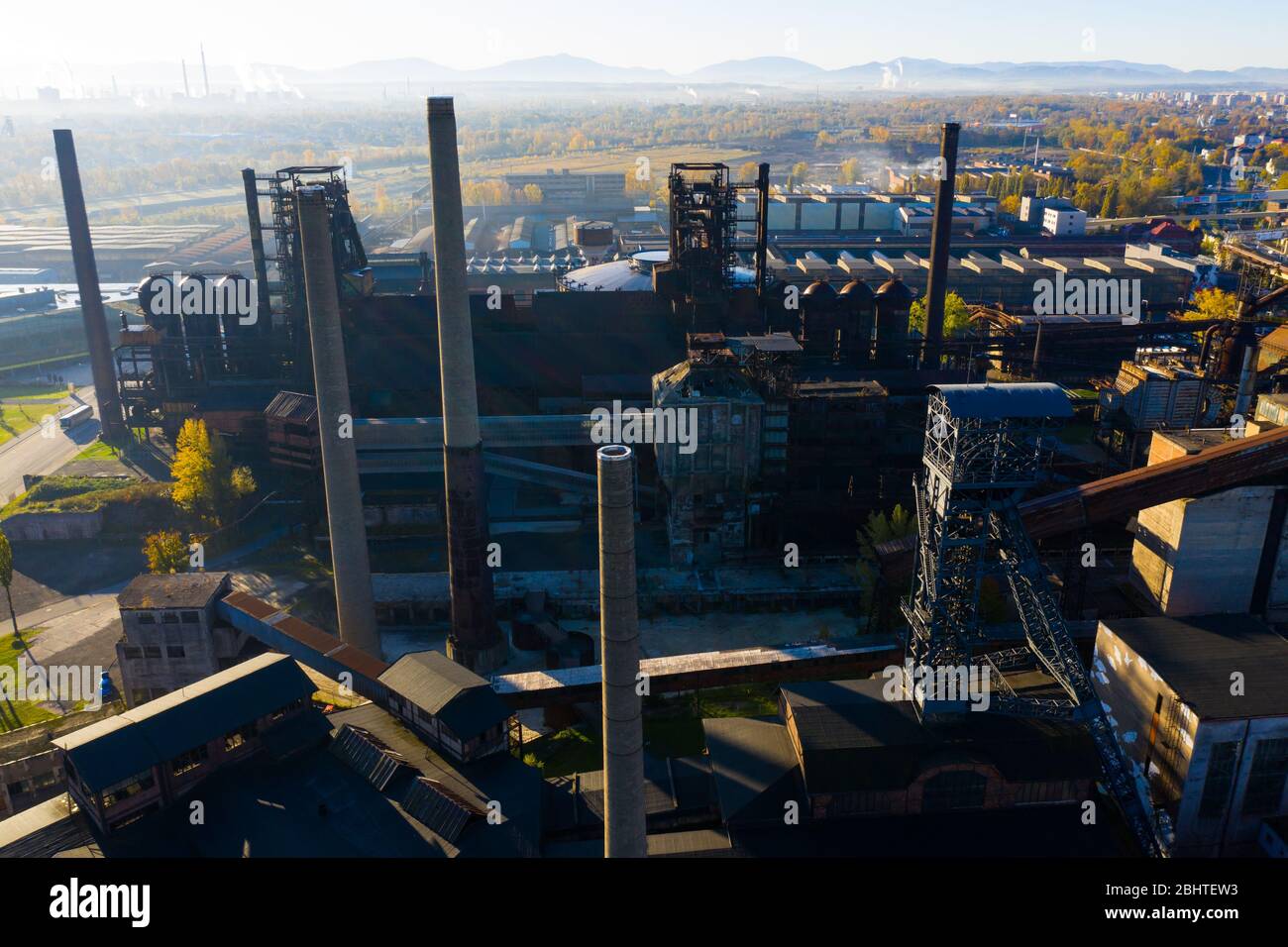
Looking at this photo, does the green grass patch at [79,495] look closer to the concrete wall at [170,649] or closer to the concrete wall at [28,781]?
the concrete wall at [170,649]

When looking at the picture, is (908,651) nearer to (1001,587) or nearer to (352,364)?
(1001,587)

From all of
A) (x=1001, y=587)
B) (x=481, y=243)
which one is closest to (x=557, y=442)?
(x=1001, y=587)

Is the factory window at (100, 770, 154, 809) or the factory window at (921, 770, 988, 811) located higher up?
the factory window at (100, 770, 154, 809)

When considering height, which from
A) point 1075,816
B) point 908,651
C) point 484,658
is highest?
point 908,651

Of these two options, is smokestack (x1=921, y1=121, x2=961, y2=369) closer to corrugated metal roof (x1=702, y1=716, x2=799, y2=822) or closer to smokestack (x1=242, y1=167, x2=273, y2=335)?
corrugated metal roof (x1=702, y1=716, x2=799, y2=822)

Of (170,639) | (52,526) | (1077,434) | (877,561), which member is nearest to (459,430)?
(170,639)

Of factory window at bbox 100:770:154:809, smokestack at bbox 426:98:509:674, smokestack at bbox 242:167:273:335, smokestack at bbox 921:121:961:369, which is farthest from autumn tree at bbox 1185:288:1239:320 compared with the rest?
factory window at bbox 100:770:154:809
